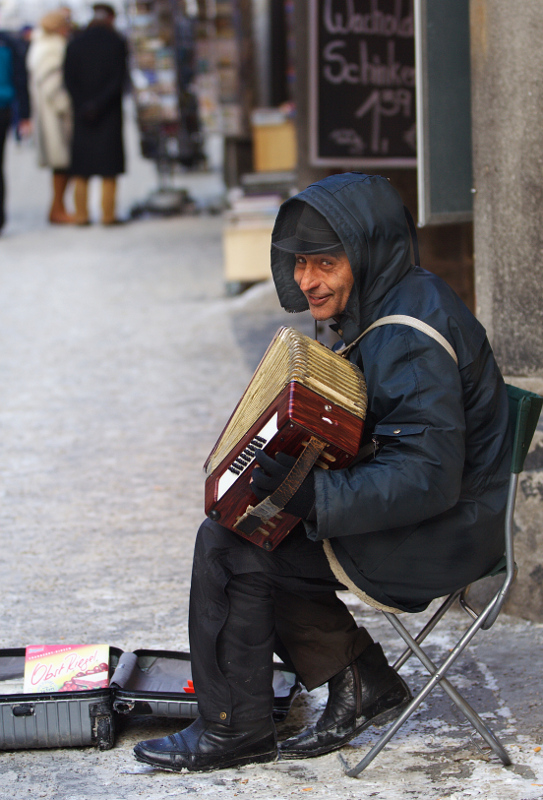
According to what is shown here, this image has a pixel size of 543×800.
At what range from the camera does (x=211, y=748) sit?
2.71m

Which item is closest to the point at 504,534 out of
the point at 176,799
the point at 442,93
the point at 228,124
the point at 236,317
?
the point at 176,799

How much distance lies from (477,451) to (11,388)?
467cm

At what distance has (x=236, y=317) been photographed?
8.28 meters

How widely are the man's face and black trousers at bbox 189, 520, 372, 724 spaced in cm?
57

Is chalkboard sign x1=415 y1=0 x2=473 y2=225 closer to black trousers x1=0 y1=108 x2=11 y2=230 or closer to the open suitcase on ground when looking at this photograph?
the open suitcase on ground

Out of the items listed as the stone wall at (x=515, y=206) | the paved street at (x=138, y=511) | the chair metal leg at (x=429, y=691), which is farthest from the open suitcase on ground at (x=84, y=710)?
the stone wall at (x=515, y=206)

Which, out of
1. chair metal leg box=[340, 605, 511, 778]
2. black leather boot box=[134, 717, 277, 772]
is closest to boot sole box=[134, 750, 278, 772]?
black leather boot box=[134, 717, 277, 772]

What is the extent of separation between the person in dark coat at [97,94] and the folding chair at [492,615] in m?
9.35

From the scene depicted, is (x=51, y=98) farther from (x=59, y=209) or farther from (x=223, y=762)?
(x=223, y=762)

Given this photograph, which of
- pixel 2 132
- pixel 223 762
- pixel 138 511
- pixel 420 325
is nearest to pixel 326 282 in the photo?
pixel 420 325

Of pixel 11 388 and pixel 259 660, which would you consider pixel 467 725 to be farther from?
pixel 11 388

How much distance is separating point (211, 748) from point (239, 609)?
0.38 m

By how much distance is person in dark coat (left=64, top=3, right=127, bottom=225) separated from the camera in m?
11.2

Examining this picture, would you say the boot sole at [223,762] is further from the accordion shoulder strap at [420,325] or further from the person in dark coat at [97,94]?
the person in dark coat at [97,94]
